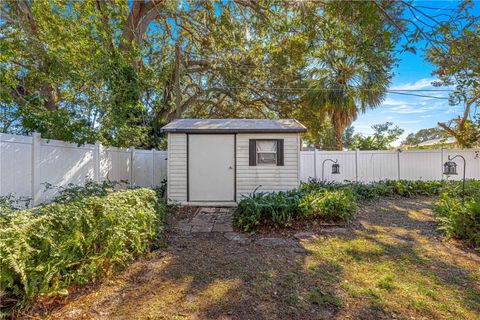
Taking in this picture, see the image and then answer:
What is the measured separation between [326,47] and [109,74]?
5.56 metres

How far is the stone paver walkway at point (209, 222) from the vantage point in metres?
4.76

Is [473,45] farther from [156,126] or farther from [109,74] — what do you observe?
[156,126]

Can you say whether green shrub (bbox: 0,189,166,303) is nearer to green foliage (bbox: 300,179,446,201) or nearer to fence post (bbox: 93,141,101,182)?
fence post (bbox: 93,141,101,182)

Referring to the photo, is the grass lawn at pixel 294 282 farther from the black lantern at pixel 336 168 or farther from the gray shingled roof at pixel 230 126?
the black lantern at pixel 336 168

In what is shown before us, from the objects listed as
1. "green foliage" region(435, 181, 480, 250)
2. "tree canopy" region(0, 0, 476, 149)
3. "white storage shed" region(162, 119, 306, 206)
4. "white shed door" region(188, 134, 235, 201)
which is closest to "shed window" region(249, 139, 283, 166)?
"white storage shed" region(162, 119, 306, 206)

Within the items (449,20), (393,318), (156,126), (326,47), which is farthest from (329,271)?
(156,126)

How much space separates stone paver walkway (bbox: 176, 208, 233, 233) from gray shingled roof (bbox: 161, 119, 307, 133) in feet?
7.29

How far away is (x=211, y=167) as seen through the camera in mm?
6676

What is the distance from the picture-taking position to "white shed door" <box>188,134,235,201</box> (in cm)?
665

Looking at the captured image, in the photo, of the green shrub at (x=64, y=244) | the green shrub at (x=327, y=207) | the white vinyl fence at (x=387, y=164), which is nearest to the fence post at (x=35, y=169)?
the green shrub at (x=64, y=244)

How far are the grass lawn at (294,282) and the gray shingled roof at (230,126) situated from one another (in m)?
3.19

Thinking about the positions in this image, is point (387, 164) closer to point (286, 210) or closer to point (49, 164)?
point (286, 210)

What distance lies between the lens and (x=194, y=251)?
3.67 meters

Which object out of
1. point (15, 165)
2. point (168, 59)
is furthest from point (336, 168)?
point (15, 165)
